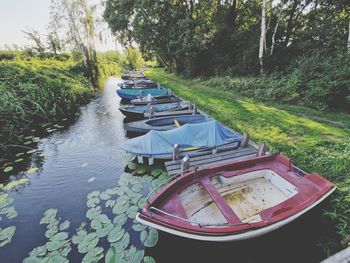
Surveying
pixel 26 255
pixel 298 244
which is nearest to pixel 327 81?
pixel 298 244

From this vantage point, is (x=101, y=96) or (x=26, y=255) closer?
(x=26, y=255)

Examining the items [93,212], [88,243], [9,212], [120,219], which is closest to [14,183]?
[9,212]

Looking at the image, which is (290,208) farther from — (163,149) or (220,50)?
(220,50)

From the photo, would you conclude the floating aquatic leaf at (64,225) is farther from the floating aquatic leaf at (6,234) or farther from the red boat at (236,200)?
the red boat at (236,200)

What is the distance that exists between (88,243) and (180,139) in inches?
148

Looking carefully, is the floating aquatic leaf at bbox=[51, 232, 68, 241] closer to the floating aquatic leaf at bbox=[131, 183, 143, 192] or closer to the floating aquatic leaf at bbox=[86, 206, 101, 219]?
the floating aquatic leaf at bbox=[86, 206, 101, 219]

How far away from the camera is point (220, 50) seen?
19.6 meters

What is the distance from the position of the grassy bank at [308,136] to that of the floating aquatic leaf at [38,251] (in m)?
5.39

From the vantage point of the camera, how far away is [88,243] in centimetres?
385

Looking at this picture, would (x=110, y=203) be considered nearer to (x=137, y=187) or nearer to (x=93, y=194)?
(x=93, y=194)

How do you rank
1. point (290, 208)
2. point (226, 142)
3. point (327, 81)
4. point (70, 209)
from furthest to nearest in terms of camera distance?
point (327, 81) < point (226, 142) < point (70, 209) < point (290, 208)

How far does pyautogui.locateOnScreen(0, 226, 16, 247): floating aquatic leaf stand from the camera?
402 centimetres

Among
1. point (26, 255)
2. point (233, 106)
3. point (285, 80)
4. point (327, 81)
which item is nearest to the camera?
point (26, 255)

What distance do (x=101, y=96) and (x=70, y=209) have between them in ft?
51.1
